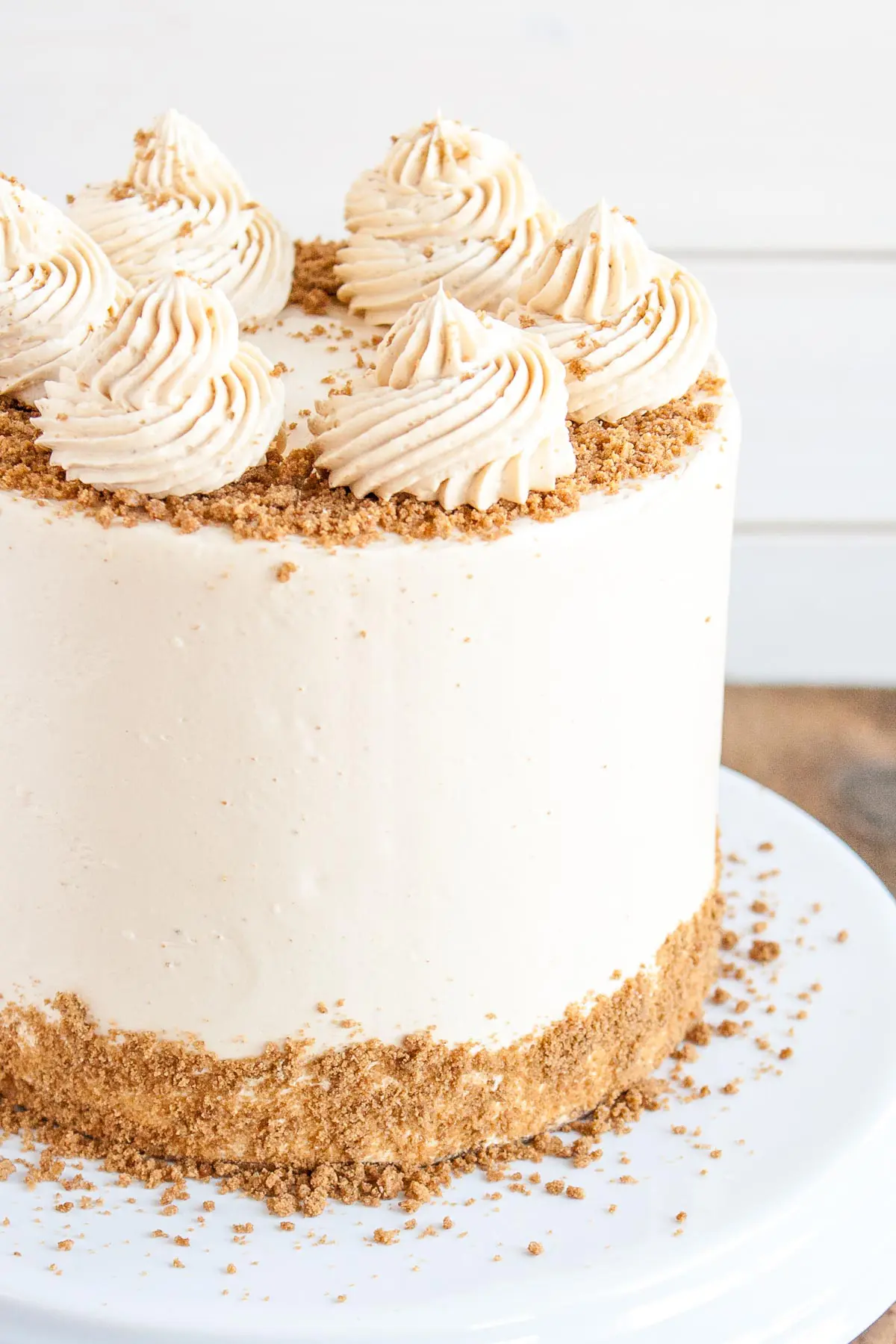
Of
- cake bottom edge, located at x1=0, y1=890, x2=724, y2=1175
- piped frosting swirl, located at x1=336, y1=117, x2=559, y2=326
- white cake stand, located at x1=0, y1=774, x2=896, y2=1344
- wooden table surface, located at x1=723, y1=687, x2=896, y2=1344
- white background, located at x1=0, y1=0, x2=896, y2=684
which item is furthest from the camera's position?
white background, located at x1=0, y1=0, x2=896, y2=684

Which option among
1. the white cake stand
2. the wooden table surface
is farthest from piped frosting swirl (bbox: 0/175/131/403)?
the wooden table surface

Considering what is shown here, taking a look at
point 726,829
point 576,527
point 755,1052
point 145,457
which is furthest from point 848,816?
point 145,457

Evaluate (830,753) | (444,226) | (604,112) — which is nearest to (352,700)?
(444,226)

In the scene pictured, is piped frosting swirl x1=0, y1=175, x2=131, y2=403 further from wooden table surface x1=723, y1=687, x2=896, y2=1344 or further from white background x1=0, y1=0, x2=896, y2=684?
wooden table surface x1=723, y1=687, x2=896, y2=1344

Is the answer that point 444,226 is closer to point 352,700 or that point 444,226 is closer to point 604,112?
point 352,700

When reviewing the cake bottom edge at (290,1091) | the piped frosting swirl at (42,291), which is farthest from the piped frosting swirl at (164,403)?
Result: the cake bottom edge at (290,1091)

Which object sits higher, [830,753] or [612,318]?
[612,318]
